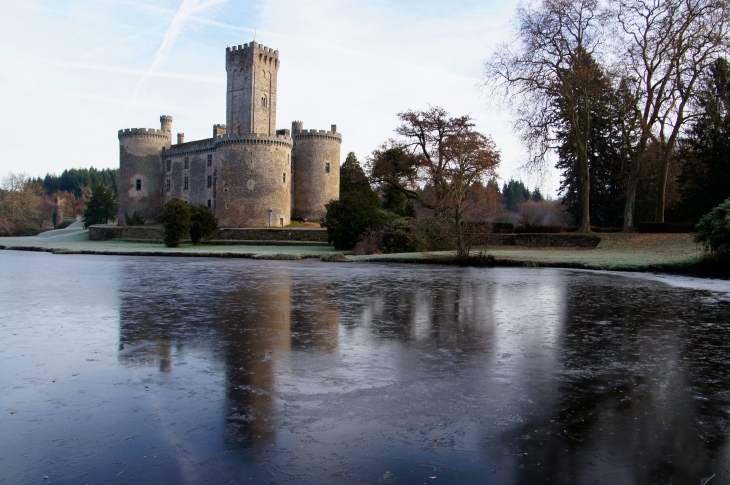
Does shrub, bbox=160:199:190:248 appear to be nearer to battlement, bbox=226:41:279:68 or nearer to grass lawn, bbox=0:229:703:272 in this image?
grass lawn, bbox=0:229:703:272

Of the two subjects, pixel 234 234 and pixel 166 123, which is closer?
pixel 234 234

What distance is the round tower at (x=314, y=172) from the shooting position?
59125 mm

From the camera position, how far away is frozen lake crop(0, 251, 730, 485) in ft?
14.3

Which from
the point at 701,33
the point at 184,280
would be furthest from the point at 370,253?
the point at 701,33

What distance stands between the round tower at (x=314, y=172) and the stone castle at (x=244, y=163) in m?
0.10

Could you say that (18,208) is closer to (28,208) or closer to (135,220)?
(28,208)

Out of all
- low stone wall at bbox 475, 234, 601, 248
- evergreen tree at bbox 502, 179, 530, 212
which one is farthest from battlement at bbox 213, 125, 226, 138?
evergreen tree at bbox 502, 179, 530, 212

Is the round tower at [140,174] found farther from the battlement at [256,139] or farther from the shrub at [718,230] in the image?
the shrub at [718,230]

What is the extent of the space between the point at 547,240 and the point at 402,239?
29.9ft

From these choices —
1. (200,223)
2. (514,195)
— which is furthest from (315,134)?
(514,195)

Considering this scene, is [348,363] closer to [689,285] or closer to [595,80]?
[689,285]

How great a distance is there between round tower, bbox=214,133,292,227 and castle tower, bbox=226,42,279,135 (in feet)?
14.9

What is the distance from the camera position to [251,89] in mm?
58156

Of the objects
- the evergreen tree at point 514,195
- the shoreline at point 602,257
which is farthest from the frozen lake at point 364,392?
the evergreen tree at point 514,195
